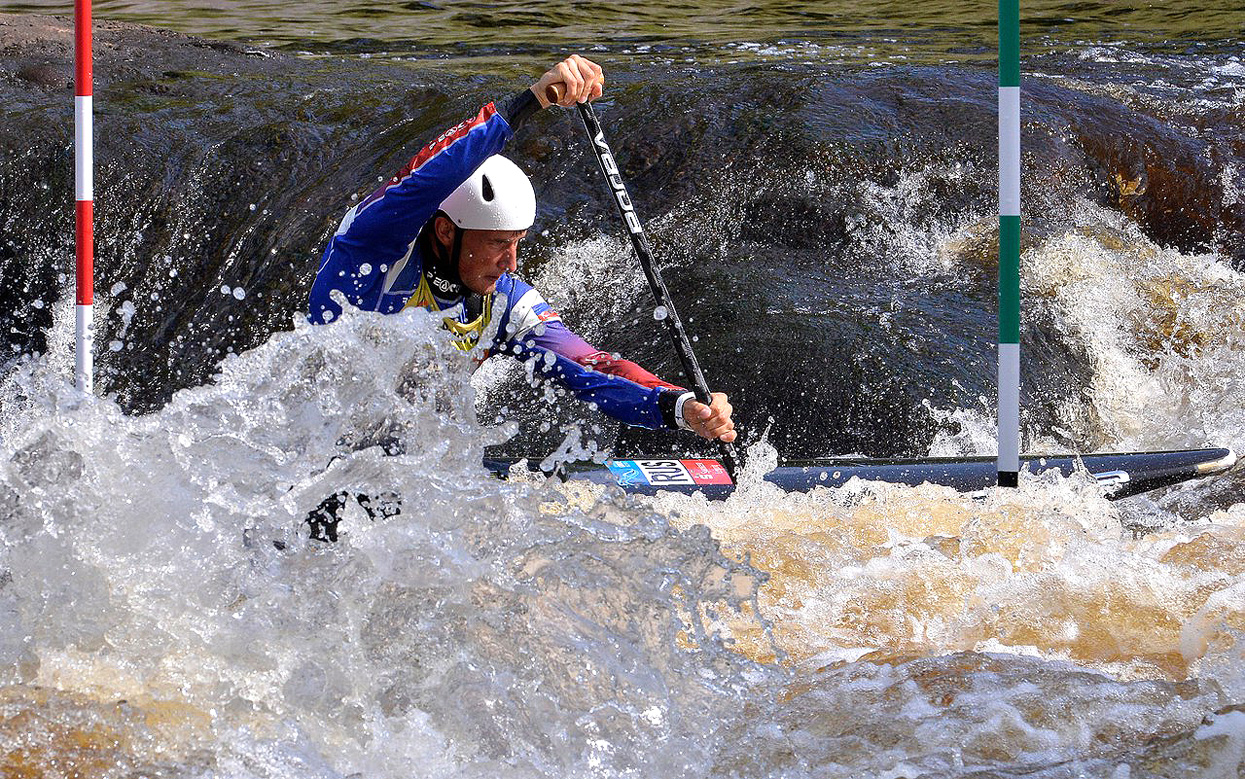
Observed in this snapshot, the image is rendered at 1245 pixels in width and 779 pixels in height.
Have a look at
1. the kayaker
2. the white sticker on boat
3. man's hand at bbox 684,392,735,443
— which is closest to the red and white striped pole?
the kayaker

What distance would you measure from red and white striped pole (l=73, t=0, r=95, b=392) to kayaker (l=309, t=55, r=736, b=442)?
1.00 m

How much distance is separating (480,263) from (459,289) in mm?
101

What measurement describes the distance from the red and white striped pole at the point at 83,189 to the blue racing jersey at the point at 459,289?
3.49 feet

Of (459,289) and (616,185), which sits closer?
(459,289)

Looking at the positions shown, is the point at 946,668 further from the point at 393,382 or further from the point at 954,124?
the point at 954,124

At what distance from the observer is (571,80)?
3.00 meters

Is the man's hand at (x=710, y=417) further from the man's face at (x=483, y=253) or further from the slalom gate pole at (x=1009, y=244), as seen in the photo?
the slalom gate pole at (x=1009, y=244)

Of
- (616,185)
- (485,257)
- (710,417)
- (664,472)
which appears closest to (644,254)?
(616,185)

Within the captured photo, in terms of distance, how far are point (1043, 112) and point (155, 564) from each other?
563cm

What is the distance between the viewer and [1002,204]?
3596 mm

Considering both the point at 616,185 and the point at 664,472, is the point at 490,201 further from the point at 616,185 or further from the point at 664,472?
the point at 664,472

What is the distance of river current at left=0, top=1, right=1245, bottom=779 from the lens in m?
2.32

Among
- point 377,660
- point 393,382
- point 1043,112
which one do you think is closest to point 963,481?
Answer: point 393,382

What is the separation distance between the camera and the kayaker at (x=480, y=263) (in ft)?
9.83
